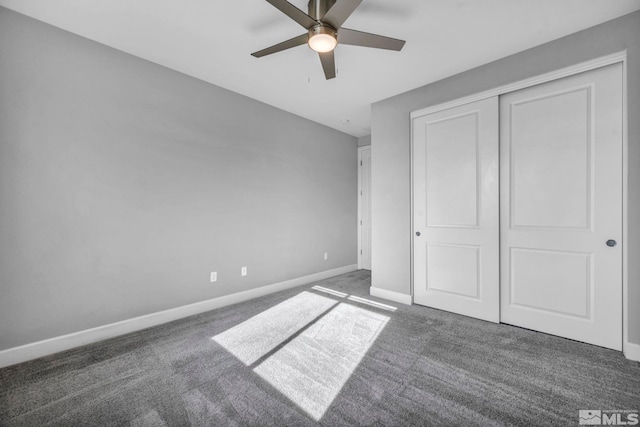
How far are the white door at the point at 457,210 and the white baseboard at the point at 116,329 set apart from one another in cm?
215

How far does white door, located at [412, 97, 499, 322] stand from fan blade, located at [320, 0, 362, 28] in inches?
73.9

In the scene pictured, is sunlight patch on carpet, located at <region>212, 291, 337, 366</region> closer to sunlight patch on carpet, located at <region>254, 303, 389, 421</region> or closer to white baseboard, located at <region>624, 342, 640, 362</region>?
sunlight patch on carpet, located at <region>254, 303, 389, 421</region>

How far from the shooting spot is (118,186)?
2568mm

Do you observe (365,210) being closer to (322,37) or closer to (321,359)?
(321,359)

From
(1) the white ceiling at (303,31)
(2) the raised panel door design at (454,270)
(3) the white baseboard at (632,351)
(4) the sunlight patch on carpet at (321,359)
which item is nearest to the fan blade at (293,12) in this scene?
(1) the white ceiling at (303,31)

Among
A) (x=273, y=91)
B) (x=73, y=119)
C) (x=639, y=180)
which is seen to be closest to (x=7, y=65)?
(x=73, y=119)

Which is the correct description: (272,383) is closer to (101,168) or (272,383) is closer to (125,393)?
(125,393)

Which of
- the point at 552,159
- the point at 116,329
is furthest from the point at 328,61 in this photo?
the point at 116,329

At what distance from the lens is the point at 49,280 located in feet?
7.34

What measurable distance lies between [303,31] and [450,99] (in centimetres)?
182

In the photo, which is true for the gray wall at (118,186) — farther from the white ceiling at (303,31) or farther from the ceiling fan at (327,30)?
→ the ceiling fan at (327,30)

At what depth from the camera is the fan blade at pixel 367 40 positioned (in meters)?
1.89

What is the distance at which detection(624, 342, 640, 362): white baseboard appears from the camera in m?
2.09

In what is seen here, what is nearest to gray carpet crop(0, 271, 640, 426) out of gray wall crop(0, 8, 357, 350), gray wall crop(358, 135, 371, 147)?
gray wall crop(0, 8, 357, 350)
